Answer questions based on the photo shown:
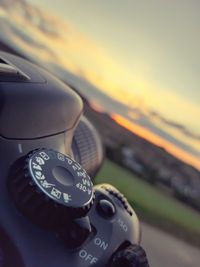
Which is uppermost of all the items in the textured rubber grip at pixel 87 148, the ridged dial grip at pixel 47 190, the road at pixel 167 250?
the ridged dial grip at pixel 47 190

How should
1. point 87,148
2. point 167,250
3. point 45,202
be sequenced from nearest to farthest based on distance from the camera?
point 45,202, point 87,148, point 167,250

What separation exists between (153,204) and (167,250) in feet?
0.69

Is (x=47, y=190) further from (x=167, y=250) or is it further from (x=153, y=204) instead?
(x=153, y=204)

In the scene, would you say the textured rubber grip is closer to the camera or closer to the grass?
the camera

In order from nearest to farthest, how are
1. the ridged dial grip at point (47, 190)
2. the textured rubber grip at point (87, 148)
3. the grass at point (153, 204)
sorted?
1. the ridged dial grip at point (47, 190)
2. the textured rubber grip at point (87, 148)
3. the grass at point (153, 204)

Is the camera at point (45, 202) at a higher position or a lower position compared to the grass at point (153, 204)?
higher

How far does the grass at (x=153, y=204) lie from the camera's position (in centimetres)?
198

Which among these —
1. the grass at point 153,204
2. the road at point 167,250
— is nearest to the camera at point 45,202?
the road at point 167,250

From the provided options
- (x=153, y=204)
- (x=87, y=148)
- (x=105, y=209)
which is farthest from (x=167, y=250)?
(x=105, y=209)

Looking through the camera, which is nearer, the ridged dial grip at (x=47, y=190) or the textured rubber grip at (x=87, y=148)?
the ridged dial grip at (x=47, y=190)

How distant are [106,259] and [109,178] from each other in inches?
55.2

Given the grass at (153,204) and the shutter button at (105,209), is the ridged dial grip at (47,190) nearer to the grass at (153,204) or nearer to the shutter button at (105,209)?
the shutter button at (105,209)

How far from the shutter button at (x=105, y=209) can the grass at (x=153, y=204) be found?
1361 millimetres

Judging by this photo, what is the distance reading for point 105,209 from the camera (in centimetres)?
56
